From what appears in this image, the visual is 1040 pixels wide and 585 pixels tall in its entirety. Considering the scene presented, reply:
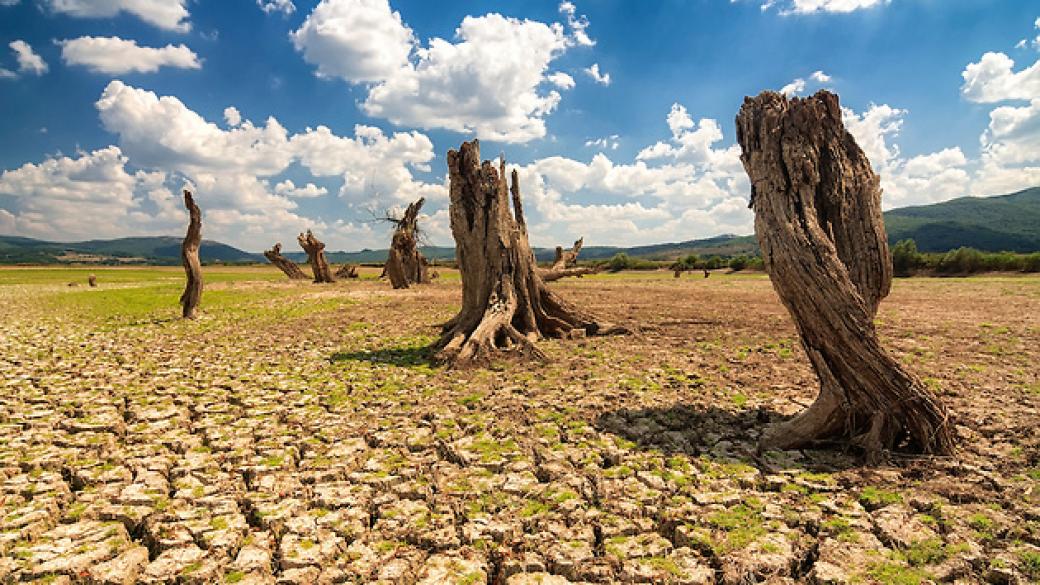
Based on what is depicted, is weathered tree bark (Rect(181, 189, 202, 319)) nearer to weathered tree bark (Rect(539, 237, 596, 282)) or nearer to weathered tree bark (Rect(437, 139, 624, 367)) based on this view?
weathered tree bark (Rect(437, 139, 624, 367))

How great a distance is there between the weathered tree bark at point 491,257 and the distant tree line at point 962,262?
154 ft

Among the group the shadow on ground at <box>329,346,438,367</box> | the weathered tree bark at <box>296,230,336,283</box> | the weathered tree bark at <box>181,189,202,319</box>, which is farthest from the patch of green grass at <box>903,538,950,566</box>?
the weathered tree bark at <box>296,230,336,283</box>

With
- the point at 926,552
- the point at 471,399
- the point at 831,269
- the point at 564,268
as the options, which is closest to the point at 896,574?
the point at 926,552

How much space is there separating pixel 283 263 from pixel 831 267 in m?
45.9

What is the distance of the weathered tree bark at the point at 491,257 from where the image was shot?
45.0ft

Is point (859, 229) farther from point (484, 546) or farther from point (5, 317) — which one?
point (5, 317)

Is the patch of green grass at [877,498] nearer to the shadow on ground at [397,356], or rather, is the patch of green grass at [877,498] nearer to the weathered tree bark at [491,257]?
the shadow on ground at [397,356]

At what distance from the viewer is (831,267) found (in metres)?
6.14

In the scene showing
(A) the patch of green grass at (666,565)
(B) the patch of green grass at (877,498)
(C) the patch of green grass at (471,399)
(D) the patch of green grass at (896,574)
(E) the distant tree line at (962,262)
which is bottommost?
(D) the patch of green grass at (896,574)

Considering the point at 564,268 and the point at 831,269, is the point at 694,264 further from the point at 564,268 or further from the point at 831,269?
the point at 831,269

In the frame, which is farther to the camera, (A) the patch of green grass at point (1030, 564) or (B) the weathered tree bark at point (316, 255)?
(B) the weathered tree bark at point (316, 255)

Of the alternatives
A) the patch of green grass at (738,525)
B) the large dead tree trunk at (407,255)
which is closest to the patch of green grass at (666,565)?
the patch of green grass at (738,525)

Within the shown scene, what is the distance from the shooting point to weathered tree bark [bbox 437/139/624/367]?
13.7 metres

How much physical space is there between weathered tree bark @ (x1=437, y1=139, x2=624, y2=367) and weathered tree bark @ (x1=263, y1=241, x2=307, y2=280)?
3492 cm
